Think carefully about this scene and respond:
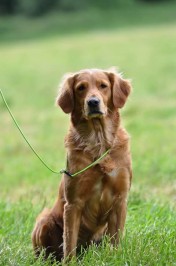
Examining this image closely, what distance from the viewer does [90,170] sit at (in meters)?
5.19

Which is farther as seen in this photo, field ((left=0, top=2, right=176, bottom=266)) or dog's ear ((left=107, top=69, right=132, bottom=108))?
dog's ear ((left=107, top=69, right=132, bottom=108))

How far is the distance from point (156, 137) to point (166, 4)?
136 ft

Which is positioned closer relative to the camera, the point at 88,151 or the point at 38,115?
the point at 88,151

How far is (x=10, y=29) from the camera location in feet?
157

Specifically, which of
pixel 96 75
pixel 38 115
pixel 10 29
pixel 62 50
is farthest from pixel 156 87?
pixel 10 29

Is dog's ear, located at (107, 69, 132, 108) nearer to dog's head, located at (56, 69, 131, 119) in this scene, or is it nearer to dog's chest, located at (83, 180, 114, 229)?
dog's head, located at (56, 69, 131, 119)

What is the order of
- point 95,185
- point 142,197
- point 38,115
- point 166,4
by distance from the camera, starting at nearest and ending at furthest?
point 95,185
point 142,197
point 38,115
point 166,4

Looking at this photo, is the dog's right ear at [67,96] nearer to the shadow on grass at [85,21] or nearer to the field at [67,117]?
the field at [67,117]

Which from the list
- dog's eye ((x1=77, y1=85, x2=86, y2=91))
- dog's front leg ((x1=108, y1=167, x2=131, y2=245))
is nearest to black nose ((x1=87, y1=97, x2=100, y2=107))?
dog's eye ((x1=77, y1=85, x2=86, y2=91))

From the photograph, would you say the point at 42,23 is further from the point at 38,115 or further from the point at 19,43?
the point at 38,115

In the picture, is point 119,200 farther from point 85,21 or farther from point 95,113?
point 85,21

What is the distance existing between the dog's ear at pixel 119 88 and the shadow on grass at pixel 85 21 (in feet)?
121

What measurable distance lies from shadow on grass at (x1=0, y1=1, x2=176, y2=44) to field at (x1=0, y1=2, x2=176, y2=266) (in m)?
0.07

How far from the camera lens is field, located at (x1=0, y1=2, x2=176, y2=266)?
17.4 feet
